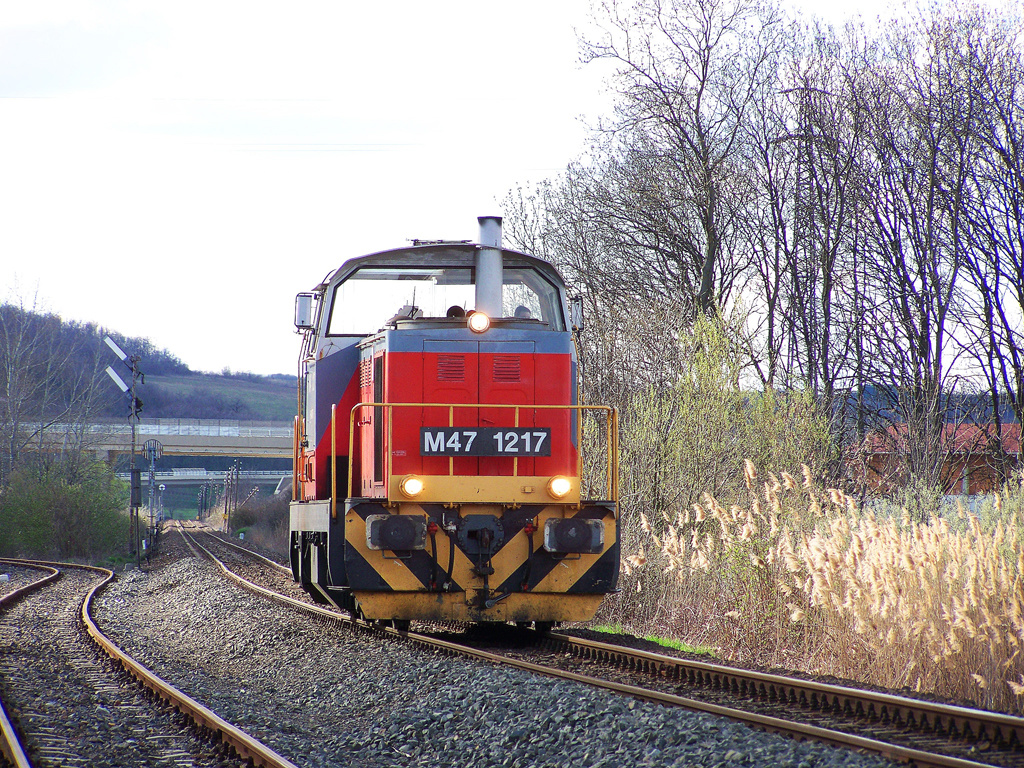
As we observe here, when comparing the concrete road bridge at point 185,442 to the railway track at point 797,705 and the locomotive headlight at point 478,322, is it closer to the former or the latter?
the locomotive headlight at point 478,322

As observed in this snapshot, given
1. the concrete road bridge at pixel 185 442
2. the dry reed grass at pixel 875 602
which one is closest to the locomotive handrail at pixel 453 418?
the dry reed grass at pixel 875 602

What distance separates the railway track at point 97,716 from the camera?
15.8 ft

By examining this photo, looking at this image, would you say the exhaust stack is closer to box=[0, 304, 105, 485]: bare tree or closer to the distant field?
box=[0, 304, 105, 485]: bare tree

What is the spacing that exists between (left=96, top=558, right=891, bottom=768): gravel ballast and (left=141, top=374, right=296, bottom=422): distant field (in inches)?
3799

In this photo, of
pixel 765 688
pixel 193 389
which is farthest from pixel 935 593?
pixel 193 389

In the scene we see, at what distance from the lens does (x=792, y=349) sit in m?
20.5

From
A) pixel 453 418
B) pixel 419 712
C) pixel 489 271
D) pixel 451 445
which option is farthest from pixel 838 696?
pixel 489 271

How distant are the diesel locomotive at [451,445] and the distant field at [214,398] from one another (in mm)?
96483

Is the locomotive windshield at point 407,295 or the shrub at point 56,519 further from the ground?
the locomotive windshield at point 407,295

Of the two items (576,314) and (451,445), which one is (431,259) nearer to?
(576,314)

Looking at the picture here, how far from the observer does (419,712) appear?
18.0ft

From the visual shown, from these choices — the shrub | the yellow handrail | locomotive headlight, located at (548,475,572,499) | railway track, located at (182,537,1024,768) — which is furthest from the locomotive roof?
the shrub

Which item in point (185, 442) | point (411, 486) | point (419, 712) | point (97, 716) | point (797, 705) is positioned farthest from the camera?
point (185, 442)

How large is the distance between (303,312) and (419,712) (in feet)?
12.8
